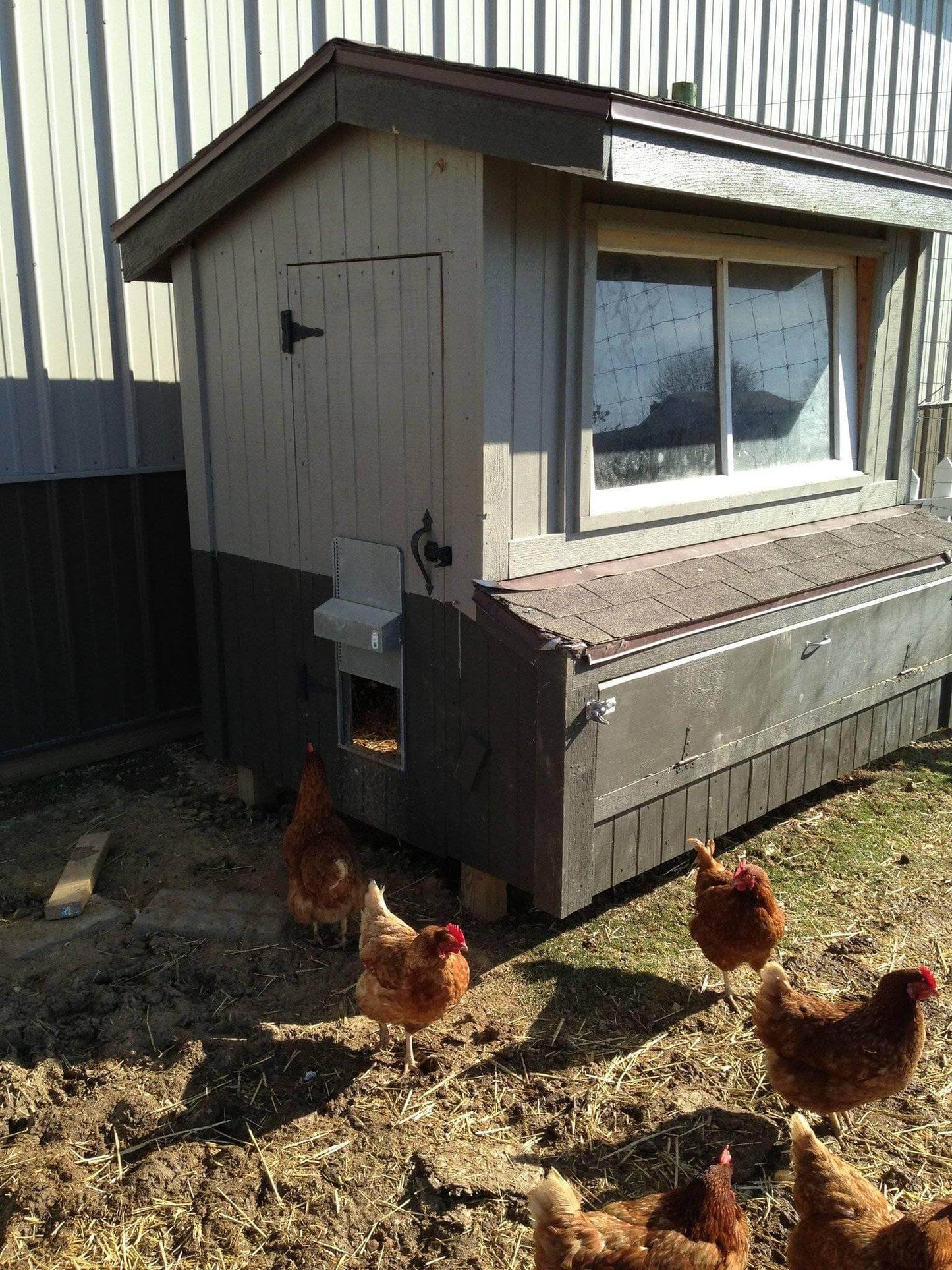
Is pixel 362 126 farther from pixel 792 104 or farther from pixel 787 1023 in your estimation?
pixel 792 104

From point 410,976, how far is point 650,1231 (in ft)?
3.76

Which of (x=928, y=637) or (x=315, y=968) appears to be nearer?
(x=315, y=968)

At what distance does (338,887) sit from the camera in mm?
4020

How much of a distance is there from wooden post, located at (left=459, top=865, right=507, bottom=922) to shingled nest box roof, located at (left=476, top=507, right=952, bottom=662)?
45.4 inches

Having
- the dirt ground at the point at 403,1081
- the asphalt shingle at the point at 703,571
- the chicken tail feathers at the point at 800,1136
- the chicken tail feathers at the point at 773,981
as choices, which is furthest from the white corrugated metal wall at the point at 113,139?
the chicken tail feathers at the point at 800,1136

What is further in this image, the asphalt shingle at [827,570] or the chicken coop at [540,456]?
the asphalt shingle at [827,570]

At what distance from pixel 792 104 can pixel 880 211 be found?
5848 mm

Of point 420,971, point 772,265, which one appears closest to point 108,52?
point 772,265

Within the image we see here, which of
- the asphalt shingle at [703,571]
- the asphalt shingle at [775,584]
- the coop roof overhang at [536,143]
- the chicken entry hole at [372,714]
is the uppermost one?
the coop roof overhang at [536,143]

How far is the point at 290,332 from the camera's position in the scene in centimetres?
446

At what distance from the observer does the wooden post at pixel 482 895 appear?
166 inches

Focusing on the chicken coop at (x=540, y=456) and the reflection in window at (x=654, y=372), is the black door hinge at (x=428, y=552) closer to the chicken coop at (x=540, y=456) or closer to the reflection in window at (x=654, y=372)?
the chicken coop at (x=540, y=456)

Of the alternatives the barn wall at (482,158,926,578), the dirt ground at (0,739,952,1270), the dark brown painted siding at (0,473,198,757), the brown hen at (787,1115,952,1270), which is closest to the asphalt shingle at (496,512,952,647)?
the barn wall at (482,158,926,578)

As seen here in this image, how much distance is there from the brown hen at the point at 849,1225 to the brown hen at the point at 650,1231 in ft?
0.57
